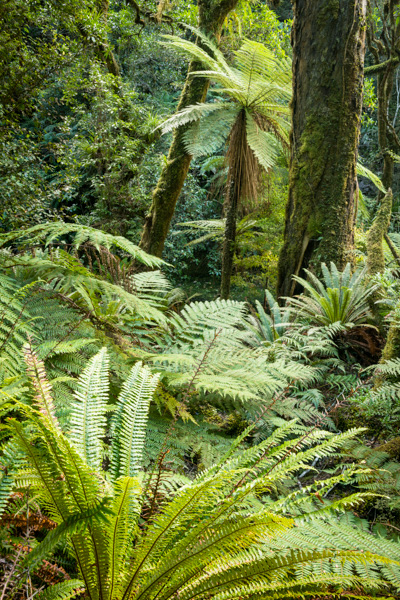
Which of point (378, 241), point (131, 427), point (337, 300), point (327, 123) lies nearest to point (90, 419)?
point (131, 427)

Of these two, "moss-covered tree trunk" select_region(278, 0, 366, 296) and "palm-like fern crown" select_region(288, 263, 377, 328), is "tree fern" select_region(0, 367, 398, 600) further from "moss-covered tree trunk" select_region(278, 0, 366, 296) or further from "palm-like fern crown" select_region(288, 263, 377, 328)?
"moss-covered tree trunk" select_region(278, 0, 366, 296)

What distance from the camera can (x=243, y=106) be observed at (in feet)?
13.2

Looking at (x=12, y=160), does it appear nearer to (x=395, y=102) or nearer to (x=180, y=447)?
(x=180, y=447)

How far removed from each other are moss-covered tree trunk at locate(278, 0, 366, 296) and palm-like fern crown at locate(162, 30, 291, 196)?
0.40 metres

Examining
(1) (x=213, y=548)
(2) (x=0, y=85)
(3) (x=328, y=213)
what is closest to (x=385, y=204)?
(3) (x=328, y=213)

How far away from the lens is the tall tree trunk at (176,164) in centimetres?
446

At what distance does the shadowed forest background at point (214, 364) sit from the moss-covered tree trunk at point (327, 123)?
0.02m

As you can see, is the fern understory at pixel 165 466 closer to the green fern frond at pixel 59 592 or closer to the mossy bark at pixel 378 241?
the green fern frond at pixel 59 592

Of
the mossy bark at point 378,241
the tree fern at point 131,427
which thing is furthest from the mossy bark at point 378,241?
the tree fern at point 131,427

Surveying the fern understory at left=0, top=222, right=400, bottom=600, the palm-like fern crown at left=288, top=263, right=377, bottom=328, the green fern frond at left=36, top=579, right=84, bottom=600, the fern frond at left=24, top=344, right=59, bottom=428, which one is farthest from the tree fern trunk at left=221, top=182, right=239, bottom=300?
the green fern frond at left=36, top=579, right=84, bottom=600

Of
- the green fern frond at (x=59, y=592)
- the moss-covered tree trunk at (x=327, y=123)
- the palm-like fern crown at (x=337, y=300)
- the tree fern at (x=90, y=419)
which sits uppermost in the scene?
the moss-covered tree trunk at (x=327, y=123)

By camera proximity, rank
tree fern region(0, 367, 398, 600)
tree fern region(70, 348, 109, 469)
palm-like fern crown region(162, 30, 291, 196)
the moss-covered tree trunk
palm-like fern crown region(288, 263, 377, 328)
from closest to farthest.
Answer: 1. tree fern region(0, 367, 398, 600)
2. tree fern region(70, 348, 109, 469)
3. palm-like fern crown region(288, 263, 377, 328)
4. the moss-covered tree trunk
5. palm-like fern crown region(162, 30, 291, 196)

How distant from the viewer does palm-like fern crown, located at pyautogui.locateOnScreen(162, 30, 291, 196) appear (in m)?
3.58

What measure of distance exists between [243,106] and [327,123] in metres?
1.24
